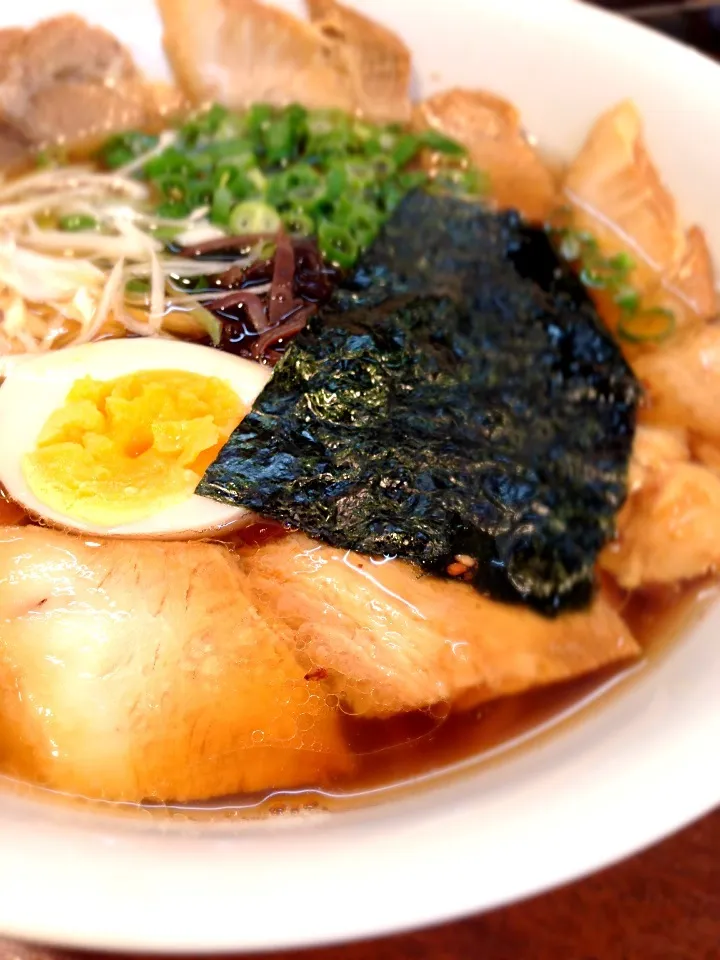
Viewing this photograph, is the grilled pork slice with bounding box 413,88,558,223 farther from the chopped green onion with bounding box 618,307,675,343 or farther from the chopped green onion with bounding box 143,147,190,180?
the chopped green onion with bounding box 143,147,190,180

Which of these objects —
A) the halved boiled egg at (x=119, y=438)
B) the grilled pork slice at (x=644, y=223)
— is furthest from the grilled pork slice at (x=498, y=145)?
the halved boiled egg at (x=119, y=438)

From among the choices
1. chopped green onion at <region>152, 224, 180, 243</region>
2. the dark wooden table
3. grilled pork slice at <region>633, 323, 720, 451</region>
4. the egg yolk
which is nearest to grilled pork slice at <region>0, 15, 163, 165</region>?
chopped green onion at <region>152, 224, 180, 243</region>

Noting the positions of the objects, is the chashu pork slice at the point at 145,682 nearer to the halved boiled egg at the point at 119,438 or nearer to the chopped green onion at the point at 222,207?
the halved boiled egg at the point at 119,438

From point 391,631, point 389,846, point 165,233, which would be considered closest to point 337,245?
point 165,233

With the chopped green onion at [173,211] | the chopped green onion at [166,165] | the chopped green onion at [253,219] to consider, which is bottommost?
the chopped green onion at [173,211]

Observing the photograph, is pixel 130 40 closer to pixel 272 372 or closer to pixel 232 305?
pixel 232 305

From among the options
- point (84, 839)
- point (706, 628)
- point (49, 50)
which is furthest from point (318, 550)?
point (49, 50)
